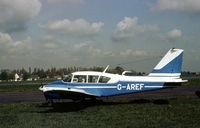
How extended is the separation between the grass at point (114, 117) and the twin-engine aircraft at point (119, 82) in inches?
53.8

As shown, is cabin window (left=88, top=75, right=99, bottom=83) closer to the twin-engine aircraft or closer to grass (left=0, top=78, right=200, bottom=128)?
the twin-engine aircraft

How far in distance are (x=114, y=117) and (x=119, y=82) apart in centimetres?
574

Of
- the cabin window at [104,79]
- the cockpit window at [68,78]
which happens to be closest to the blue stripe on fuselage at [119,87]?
the cabin window at [104,79]

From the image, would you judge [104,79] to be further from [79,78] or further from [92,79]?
[79,78]

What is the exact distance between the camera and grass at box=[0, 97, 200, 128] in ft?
44.1

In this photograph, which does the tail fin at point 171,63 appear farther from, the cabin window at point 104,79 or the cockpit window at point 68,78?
the cockpit window at point 68,78

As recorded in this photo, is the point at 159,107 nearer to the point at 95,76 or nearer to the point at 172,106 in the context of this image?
the point at 172,106

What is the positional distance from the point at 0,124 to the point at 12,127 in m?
1.10

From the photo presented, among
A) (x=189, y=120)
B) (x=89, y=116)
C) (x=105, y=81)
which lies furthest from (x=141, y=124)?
(x=105, y=81)

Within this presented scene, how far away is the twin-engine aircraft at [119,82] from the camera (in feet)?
67.5

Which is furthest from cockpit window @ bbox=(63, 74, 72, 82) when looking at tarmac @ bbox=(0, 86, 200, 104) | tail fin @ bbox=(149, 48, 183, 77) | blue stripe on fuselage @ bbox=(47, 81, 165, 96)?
tail fin @ bbox=(149, 48, 183, 77)

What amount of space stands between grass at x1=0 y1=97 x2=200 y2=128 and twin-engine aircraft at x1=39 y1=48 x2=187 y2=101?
1.37m

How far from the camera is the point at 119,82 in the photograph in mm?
20953

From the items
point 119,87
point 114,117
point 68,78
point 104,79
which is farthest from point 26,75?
point 114,117
